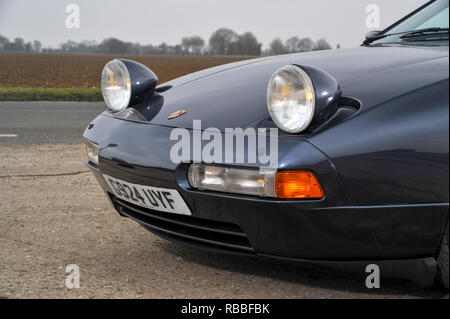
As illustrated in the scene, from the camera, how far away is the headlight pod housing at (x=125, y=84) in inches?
99.4

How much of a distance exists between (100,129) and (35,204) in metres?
1.16

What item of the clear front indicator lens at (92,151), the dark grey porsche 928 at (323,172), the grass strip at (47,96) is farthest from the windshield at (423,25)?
the grass strip at (47,96)

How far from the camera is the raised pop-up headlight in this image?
67.0 inches

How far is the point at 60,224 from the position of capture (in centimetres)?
295

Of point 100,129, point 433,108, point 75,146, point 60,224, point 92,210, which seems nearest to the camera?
point 433,108

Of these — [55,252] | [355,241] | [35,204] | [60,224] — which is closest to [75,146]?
[35,204]

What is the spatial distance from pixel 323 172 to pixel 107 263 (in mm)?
1154

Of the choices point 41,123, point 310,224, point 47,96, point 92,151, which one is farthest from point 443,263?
point 47,96

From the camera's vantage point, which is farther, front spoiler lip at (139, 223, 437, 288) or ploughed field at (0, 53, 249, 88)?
ploughed field at (0, 53, 249, 88)

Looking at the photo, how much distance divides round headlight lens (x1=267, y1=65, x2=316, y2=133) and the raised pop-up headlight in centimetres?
16

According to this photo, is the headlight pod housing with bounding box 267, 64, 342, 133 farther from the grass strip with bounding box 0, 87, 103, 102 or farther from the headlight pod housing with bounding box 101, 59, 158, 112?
the grass strip with bounding box 0, 87, 103, 102

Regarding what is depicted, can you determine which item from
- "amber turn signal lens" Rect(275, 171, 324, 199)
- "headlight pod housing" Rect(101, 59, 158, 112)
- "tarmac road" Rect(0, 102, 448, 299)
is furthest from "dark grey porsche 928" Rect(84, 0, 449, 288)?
"headlight pod housing" Rect(101, 59, 158, 112)
